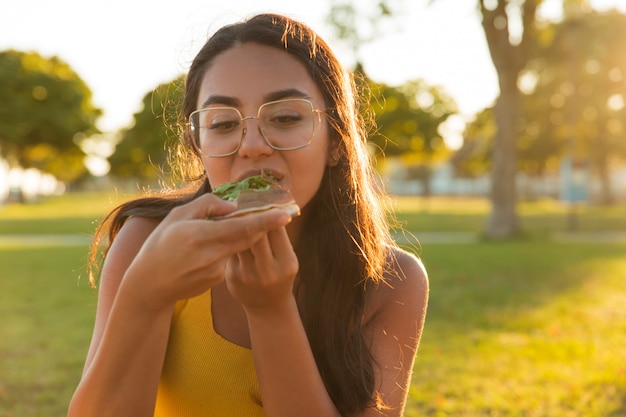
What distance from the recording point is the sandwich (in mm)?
1894

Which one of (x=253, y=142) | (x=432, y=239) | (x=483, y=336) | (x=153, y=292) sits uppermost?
(x=253, y=142)

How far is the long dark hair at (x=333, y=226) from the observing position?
241cm

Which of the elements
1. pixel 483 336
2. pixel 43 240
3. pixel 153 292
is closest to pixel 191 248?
pixel 153 292

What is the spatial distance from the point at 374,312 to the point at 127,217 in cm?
97

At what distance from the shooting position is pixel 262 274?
205 cm

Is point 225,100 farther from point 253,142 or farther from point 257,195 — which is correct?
point 257,195

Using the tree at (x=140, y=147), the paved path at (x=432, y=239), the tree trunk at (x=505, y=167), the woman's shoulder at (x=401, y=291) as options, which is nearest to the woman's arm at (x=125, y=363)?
the woman's shoulder at (x=401, y=291)

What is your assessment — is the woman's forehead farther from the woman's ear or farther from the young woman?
the woman's ear

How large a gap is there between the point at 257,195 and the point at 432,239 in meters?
19.4

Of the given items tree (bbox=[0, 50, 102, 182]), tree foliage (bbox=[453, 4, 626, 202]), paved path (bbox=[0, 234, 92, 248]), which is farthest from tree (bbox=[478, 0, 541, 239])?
tree (bbox=[0, 50, 102, 182])

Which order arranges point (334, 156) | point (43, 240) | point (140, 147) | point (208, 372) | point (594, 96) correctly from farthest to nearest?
point (140, 147), point (594, 96), point (43, 240), point (334, 156), point (208, 372)

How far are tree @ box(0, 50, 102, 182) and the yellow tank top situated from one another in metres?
50.4

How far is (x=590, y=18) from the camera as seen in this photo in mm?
36250

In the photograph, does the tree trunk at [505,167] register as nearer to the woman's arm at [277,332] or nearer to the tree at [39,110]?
the woman's arm at [277,332]
